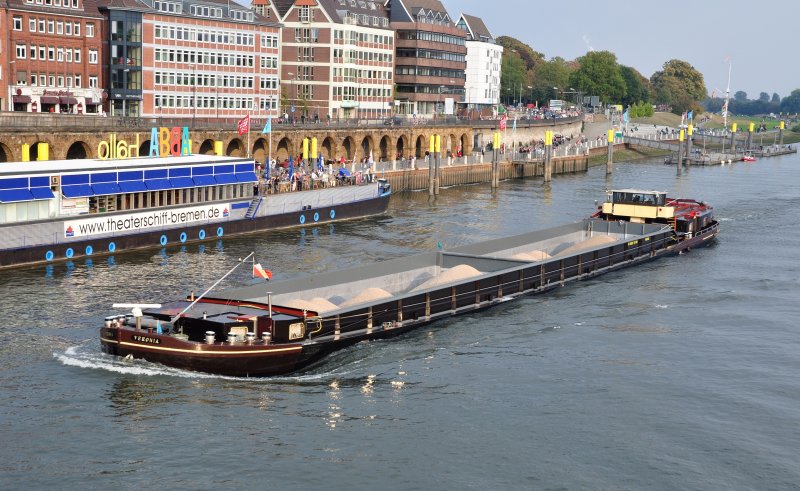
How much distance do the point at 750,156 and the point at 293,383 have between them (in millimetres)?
160093

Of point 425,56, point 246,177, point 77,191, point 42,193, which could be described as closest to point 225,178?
point 246,177

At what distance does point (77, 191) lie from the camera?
67.1 m

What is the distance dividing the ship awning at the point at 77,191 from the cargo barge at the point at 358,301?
2149 cm

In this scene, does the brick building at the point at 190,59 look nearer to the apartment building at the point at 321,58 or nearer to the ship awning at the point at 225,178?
the apartment building at the point at 321,58

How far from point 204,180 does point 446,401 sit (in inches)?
1582

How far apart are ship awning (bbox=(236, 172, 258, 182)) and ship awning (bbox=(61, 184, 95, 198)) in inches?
508

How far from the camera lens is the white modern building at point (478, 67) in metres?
188

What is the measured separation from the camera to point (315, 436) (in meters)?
36.0

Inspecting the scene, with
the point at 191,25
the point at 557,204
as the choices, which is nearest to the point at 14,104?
the point at 191,25

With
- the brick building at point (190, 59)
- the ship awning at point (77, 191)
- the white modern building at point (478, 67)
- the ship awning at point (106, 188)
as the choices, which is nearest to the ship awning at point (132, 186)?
the ship awning at point (106, 188)

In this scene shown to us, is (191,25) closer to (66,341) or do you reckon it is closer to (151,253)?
(151,253)

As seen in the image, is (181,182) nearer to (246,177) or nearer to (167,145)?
(246,177)

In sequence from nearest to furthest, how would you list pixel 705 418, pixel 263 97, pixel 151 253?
pixel 705 418
pixel 151 253
pixel 263 97

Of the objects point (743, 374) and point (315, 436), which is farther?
point (743, 374)
